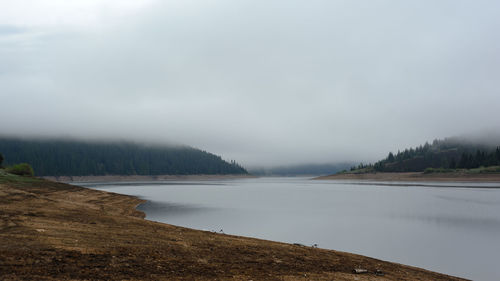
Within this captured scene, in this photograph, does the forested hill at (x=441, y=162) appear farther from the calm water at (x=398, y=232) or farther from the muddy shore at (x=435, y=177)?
the calm water at (x=398, y=232)

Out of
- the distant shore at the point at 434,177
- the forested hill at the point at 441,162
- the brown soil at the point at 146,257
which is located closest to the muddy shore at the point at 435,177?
the distant shore at the point at 434,177

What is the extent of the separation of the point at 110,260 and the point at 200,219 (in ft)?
65.6

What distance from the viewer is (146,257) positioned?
36.5 feet

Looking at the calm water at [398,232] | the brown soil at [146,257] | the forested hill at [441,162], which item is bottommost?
the calm water at [398,232]

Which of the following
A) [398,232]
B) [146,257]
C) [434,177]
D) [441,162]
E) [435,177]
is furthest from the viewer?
[441,162]

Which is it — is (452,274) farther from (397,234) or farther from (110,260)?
(110,260)

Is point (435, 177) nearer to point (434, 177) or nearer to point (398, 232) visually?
point (434, 177)

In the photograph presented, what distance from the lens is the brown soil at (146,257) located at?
9.11m

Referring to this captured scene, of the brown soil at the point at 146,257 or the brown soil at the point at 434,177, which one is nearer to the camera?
the brown soil at the point at 146,257

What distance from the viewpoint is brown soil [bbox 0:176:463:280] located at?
9109 mm

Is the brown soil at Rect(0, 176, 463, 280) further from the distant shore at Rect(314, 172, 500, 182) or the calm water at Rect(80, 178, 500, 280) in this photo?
the distant shore at Rect(314, 172, 500, 182)

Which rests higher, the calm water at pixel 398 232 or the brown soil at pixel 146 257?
the brown soil at pixel 146 257

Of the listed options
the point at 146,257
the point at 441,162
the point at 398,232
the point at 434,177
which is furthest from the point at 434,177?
the point at 146,257

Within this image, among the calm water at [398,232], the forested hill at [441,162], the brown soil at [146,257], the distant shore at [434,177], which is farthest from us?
the forested hill at [441,162]
